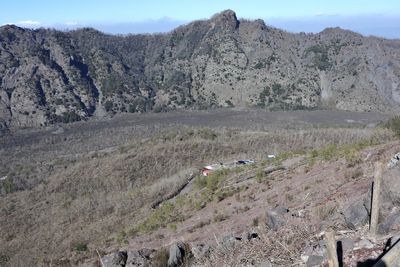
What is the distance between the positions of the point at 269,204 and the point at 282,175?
206 inches

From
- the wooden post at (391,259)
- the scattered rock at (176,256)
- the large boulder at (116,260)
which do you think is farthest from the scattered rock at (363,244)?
the large boulder at (116,260)

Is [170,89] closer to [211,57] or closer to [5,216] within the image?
[211,57]

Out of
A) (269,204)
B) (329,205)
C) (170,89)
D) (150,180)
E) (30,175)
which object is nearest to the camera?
(329,205)

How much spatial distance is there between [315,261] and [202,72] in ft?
302

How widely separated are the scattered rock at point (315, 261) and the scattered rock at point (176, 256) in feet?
15.2

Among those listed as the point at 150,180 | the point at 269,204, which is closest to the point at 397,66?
the point at 150,180

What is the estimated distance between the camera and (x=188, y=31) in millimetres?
112188

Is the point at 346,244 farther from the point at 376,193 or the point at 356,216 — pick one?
the point at 356,216

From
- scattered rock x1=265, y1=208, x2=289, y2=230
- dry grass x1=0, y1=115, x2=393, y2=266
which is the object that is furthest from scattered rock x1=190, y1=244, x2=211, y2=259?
dry grass x1=0, y1=115, x2=393, y2=266

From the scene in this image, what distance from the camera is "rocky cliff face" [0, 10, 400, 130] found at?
283ft

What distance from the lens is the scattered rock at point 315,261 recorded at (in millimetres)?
8050

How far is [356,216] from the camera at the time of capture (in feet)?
31.7

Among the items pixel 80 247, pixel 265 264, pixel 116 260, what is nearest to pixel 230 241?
pixel 265 264

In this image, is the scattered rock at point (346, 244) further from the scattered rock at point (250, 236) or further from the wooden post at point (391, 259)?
the wooden post at point (391, 259)
